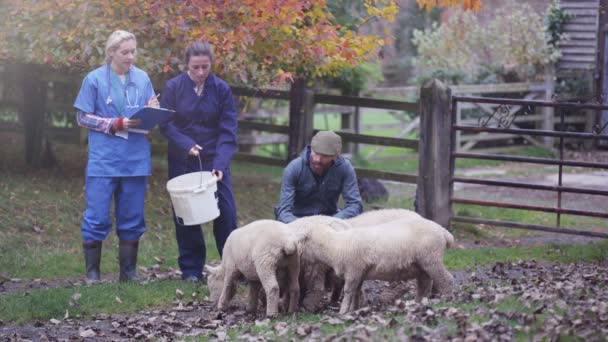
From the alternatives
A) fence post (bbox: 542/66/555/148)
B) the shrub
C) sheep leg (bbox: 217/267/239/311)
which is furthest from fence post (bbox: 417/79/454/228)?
the shrub

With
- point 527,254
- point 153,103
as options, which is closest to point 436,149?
point 527,254

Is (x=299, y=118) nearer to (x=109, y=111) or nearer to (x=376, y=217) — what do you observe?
(x=109, y=111)

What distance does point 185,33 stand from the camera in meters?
11.0

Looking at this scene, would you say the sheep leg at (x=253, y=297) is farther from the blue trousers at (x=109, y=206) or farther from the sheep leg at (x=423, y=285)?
the blue trousers at (x=109, y=206)

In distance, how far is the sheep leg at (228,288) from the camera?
7.73 m

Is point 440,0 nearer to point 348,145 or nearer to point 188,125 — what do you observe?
point 188,125

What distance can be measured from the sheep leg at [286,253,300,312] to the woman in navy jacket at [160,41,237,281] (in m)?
1.51

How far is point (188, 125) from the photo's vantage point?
8797mm

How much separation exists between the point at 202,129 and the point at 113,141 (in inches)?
31.5

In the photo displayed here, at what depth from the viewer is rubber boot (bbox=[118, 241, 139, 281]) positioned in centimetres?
892

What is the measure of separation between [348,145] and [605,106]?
10607 millimetres

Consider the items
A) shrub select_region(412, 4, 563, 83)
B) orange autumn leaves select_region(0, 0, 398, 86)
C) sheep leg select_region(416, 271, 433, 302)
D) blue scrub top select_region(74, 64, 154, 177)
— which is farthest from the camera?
shrub select_region(412, 4, 563, 83)

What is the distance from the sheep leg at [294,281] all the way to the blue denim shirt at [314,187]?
2.43 ft

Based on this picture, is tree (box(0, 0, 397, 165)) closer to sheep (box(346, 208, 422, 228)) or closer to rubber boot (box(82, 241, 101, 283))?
rubber boot (box(82, 241, 101, 283))
